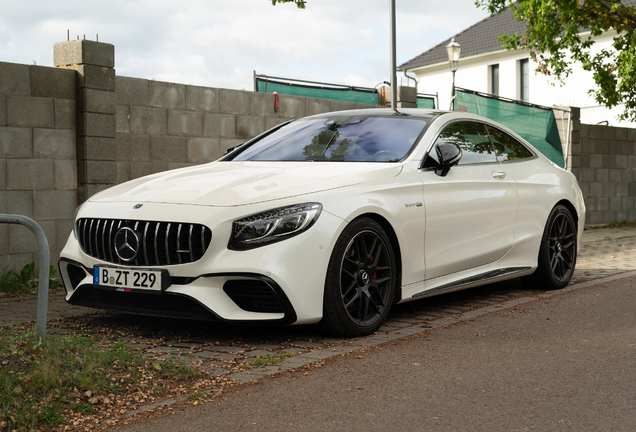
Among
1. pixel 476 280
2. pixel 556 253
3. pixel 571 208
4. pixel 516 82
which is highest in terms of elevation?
pixel 516 82

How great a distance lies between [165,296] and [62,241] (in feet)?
12.4

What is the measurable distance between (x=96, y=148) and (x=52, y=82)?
32.0 inches

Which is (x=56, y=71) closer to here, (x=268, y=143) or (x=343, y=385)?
(x=268, y=143)

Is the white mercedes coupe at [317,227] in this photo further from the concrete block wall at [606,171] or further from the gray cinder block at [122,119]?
the concrete block wall at [606,171]

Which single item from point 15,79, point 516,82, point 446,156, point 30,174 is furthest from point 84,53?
point 516,82

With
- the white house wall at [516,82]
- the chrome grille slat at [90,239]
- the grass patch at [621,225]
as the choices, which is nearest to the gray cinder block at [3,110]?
the chrome grille slat at [90,239]

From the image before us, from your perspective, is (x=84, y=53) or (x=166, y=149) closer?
(x=84, y=53)

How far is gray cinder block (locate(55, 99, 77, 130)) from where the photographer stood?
8234 mm

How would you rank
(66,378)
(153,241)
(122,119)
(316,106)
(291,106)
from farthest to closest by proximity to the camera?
(316,106), (291,106), (122,119), (153,241), (66,378)

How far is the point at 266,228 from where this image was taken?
4.83m

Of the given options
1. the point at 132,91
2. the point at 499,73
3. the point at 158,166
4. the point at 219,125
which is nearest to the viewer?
the point at 132,91

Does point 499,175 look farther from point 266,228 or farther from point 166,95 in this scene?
point 166,95

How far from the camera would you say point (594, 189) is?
16.8 m

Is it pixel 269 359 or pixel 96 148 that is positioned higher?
pixel 96 148
